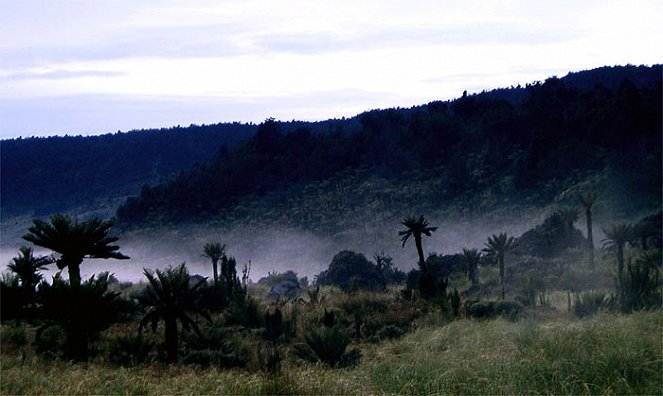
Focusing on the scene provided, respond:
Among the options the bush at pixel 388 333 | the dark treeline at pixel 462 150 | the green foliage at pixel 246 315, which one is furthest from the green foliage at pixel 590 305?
the dark treeline at pixel 462 150

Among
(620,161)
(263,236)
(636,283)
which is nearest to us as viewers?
(636,283)

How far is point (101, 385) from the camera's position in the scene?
26.0 feet

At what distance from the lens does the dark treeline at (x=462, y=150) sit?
62312 mm

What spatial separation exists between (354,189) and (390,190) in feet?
13.4

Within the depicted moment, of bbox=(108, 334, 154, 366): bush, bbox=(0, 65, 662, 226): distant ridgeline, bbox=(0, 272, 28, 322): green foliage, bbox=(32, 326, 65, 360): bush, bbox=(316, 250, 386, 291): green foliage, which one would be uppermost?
bbox=(0, 65, 662, 226): distant ridgeline

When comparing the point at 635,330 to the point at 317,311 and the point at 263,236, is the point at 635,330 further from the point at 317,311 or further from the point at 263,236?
the point at 263,236

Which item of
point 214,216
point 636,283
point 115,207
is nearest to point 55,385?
point 636,283

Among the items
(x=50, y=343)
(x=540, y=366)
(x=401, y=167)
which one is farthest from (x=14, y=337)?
(x=401, y=167)

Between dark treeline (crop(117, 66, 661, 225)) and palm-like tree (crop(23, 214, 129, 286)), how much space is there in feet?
164

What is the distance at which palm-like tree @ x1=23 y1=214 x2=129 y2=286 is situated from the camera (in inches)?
603

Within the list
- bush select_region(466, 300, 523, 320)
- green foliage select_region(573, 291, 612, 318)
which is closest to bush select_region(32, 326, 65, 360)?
bush select_region(466, 300, 523, 320)

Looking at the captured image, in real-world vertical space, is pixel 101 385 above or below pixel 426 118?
below

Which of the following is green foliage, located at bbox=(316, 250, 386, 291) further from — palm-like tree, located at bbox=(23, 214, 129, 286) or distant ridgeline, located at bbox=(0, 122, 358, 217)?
distant ridgeline, located at bbox=(0, 122, 358, 217)

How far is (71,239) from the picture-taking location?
15.5 meters
